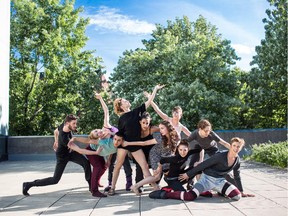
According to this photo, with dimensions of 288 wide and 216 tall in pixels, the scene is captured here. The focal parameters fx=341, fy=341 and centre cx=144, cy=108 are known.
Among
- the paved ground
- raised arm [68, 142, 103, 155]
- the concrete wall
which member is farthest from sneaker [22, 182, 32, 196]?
the concrete wall

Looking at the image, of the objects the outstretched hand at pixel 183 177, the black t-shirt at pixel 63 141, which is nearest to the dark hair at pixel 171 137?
the outstretched hand at pixel 183 177

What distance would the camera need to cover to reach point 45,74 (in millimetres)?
27266

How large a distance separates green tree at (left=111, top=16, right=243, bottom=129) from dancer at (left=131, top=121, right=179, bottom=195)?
15.0 m

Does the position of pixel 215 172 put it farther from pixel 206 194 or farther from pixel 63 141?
pixel 63 141

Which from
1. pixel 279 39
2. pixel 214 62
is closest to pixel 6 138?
pixel 214 62

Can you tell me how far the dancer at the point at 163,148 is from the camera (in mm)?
6659

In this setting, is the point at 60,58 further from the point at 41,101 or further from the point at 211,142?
the point at 211,142

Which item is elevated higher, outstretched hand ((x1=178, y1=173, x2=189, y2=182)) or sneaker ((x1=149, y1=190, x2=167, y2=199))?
outstretched hand ((x1=178, y1=173, x2=189, y2=182))

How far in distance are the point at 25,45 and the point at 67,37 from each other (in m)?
3.87

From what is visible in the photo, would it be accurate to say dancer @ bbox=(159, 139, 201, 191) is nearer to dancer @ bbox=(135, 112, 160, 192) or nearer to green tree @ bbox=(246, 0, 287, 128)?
dancer @ bbox=(135, 112, 160, 192)

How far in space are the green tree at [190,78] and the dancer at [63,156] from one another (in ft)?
49.9

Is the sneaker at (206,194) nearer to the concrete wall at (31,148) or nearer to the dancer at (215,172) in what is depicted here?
the dancer at (215,172)

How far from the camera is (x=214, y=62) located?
76.3 ft

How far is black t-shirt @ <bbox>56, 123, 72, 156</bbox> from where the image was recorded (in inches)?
260
